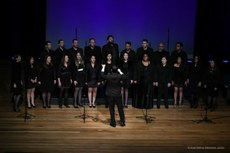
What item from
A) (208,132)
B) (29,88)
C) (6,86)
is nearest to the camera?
(208,132)

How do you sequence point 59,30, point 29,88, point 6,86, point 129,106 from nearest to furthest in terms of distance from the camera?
1. point 29,88
2. point 129,106
3. point 6,86
4. point 59,30

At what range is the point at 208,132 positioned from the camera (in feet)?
27.7

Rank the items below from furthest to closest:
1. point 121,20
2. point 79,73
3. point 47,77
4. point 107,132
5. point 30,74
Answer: point 121,20 < point 79,73 < point 47,77 < point 30,74 < point 107,132

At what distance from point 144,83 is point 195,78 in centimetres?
147

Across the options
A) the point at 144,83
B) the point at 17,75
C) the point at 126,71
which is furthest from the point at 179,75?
the point at 17,75

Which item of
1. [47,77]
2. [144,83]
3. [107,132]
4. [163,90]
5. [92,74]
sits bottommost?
[107,132]

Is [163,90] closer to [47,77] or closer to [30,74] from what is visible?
[47,77]

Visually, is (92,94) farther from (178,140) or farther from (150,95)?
(178,140)

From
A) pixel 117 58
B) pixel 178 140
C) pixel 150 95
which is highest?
pixel 117 58

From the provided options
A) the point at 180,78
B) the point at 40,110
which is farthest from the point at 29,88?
the point at 180,78

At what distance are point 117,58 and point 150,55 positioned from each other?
977 mm

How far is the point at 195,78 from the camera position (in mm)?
10461

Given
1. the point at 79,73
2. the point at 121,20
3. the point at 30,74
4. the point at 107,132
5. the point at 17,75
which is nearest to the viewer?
the point at 107,132

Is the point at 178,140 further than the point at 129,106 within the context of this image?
No
